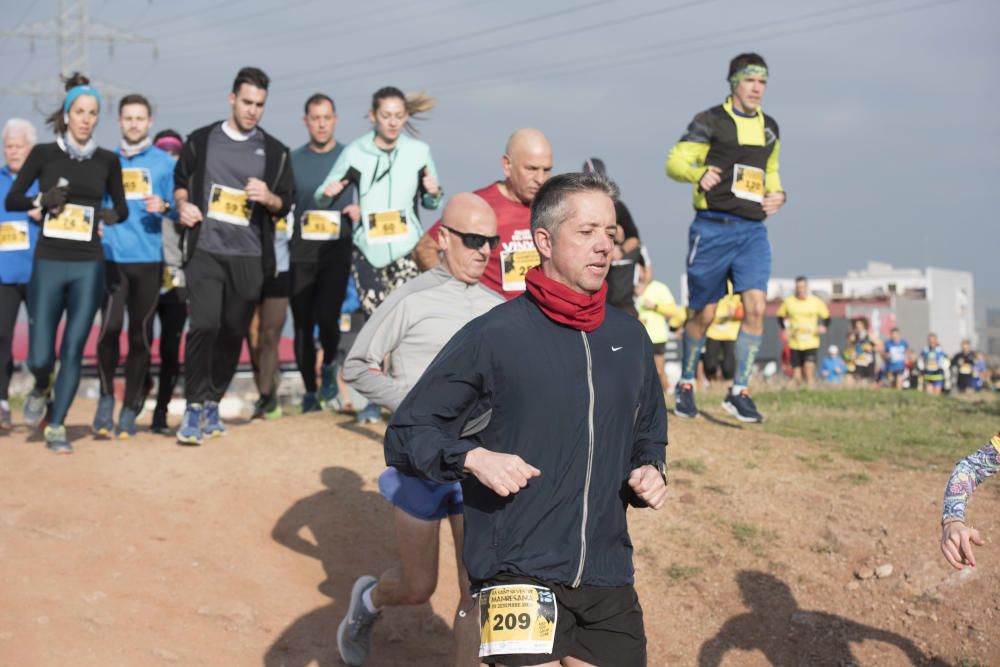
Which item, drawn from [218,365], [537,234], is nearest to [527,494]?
[537,234]

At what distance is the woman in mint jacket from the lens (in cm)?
940

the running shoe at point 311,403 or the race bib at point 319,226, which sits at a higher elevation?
the race bib at point 319,226

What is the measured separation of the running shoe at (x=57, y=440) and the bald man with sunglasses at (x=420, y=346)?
419cm

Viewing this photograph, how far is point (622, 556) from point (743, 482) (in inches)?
179

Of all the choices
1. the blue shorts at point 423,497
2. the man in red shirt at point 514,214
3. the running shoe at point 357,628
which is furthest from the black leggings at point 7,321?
the blue shorts at point 423,497

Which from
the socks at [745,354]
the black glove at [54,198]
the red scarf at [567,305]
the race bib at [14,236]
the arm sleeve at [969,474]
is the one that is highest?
the black glove at [54,198]

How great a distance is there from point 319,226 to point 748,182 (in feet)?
12.6

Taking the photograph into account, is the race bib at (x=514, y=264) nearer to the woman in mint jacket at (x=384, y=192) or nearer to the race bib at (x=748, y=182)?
the woman in mint jacket at (x=384, y=192)

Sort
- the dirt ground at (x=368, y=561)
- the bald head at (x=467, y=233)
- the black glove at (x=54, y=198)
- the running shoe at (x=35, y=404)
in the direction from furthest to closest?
the running shoe at (x=35, y=404), the black glove at (x=54, y=198), the dirt ground at (x=368, y=561), the bald head at (x=467, y=233)

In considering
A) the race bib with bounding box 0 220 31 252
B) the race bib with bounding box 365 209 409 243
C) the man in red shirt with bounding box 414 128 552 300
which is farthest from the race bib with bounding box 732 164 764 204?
the race bib with bounding box 0 220 31 252

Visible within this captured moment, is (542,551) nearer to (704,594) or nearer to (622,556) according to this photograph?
(622,556)

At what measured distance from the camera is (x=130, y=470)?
845 centimetres

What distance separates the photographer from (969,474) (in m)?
4.28

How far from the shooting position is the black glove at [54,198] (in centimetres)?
842
